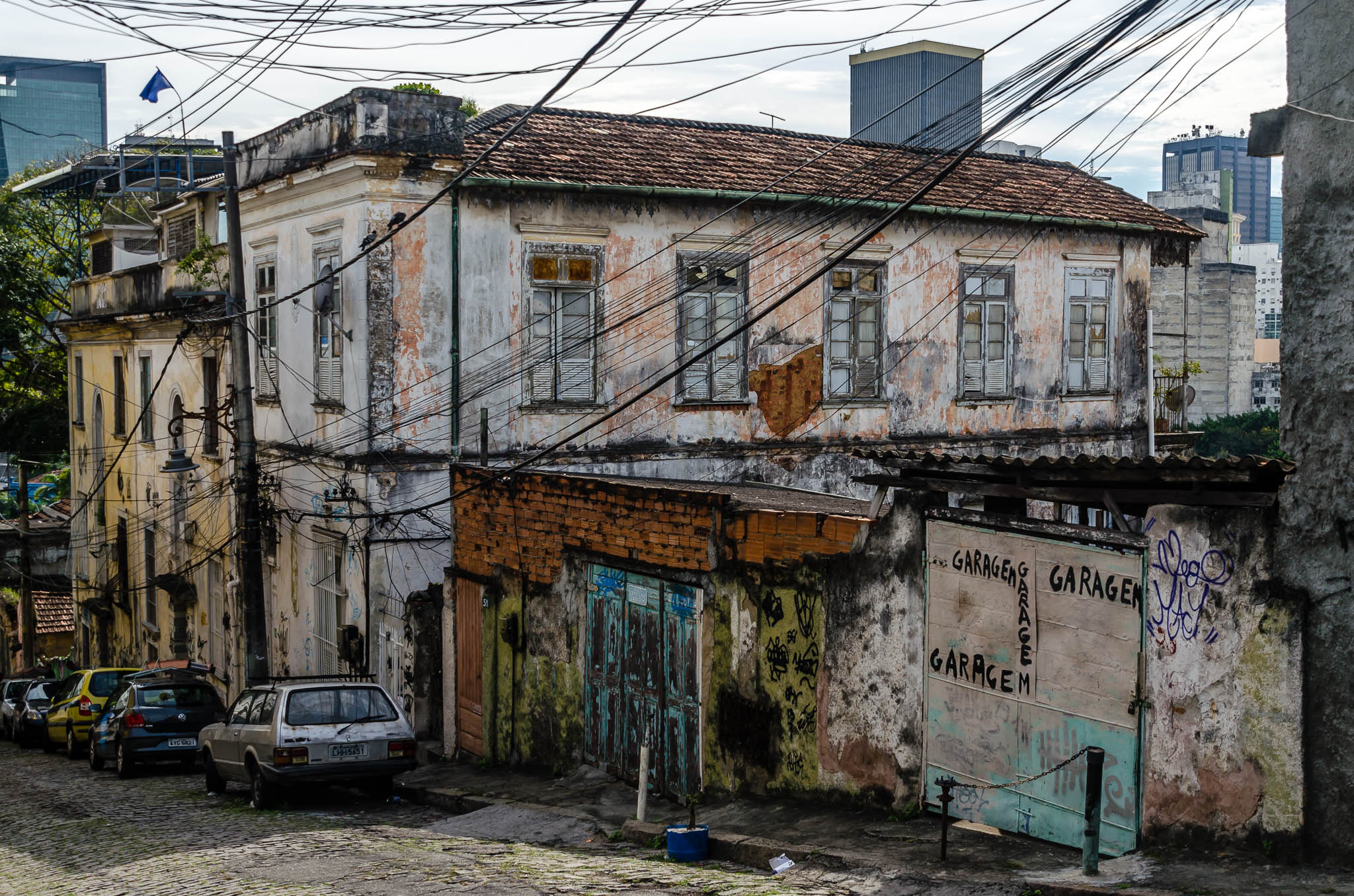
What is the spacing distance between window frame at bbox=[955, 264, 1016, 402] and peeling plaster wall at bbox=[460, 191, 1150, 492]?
0.10 meters

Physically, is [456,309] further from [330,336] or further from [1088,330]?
[1088,330]

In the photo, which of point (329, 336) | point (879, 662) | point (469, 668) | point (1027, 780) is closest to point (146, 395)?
point (329, 336)

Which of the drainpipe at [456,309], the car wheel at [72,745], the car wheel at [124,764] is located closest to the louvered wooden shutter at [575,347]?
the drainpipe at [456,309]

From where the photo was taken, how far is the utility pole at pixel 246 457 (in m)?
17.5

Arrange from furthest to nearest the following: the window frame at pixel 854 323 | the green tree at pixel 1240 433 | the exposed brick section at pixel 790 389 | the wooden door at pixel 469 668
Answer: the green tree at pixel 1240 433
the window frame at pixel 854 323
the exposed brick section at pixel 790 389
the wooden door at pixel 469 668

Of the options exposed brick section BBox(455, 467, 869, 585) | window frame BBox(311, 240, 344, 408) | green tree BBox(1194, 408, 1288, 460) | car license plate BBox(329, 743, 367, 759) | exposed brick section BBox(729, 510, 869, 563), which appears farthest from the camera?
green tree BBox(1194, 408, 1288, 460)

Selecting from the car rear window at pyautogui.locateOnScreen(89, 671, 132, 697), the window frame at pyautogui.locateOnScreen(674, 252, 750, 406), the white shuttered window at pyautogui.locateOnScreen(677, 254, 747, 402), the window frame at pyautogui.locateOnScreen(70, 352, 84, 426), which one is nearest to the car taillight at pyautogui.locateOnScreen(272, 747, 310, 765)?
the window frame at pyautogui.locateOnScreen(674, 252, 750, 406)

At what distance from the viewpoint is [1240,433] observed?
52750mm

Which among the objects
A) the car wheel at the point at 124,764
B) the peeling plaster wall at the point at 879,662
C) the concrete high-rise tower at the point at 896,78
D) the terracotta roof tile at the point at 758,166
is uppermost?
the concrete high-rise tower at the point at 896,78

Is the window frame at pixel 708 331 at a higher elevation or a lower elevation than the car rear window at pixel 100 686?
higher

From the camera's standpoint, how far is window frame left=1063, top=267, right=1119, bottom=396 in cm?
2248

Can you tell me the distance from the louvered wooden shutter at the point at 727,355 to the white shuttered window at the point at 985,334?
13.1ft

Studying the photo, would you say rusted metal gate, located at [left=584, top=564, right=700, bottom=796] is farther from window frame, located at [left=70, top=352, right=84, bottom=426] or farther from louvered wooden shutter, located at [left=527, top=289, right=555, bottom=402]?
window frame, located at [left=70, top=352, right=84, bottom=426]

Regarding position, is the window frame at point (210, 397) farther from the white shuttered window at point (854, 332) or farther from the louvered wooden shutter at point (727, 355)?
the white shuttered window at point (854, 332)
